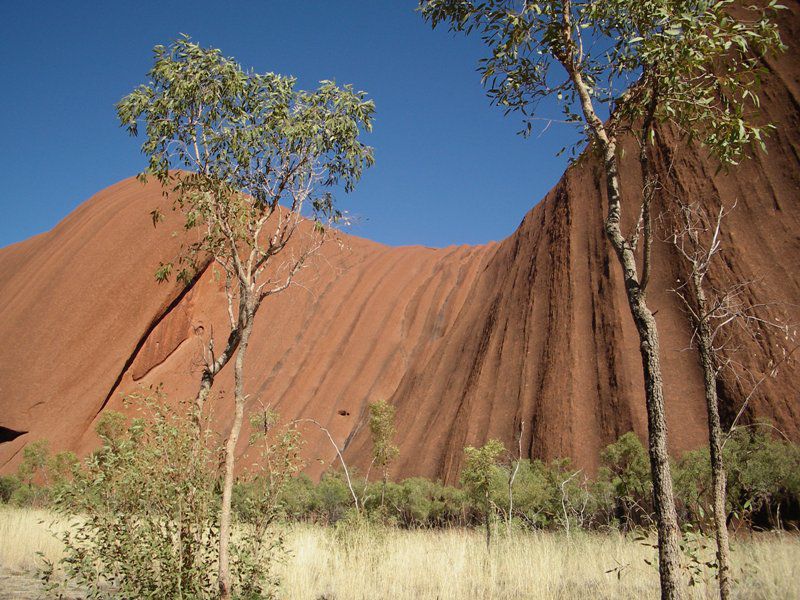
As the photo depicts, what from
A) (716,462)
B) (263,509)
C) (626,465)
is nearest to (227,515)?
(263,509)

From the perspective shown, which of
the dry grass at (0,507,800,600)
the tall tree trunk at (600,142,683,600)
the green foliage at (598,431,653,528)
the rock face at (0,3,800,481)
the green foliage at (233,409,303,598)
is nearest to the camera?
the tall tree trunk at (600,142,683,600)

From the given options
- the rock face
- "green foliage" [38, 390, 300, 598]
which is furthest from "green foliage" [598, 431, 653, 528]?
"green foliage" [38, 390, 300, 598]

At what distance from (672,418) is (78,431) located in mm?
32471

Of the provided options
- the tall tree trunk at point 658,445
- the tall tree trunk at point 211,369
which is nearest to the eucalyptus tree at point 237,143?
the tall tree trunk at point 211,369

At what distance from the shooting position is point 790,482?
1473 cm

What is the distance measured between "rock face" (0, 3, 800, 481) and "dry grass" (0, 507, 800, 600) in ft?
22.3

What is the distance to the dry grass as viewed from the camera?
6.94 meters

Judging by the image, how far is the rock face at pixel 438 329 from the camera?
70.3ft

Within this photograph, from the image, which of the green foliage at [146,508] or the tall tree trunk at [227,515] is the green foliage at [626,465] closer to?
the tall tree trunk at [227,515]

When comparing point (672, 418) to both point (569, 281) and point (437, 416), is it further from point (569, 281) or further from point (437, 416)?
point (437, 416)

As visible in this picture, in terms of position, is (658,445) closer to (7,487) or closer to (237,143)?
(237,143)

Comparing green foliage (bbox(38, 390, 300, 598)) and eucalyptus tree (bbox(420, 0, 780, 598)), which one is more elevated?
eucalyptus tree (bbox(420, 0, 780, 598))

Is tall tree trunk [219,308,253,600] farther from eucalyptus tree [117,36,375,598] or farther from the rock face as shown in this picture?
the rock face

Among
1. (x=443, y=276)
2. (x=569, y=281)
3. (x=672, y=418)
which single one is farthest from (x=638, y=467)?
(x=443, y=276)
